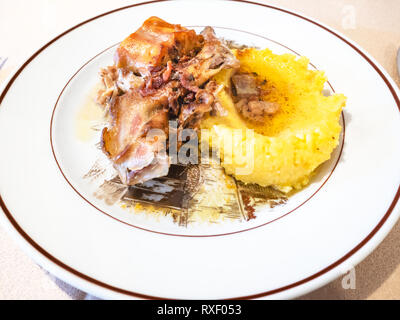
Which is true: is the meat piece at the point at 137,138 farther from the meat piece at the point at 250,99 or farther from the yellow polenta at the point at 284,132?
the meat piece at the point at 250,99

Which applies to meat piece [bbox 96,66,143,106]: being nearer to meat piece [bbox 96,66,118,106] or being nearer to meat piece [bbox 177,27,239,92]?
meat piece [bbox 96,66,118,106]

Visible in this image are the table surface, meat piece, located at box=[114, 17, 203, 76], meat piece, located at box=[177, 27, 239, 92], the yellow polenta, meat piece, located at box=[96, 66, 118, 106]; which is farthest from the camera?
meat piece, located at box=[96, 66, 118, 106]

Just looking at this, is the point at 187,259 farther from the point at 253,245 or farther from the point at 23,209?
the point at 23,209

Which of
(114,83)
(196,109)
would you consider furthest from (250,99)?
(114,83)

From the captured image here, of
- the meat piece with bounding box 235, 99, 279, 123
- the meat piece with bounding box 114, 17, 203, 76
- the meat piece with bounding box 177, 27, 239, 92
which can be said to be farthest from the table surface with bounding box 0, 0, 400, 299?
the meat piece with bounding box 177, 27, 239, 92
